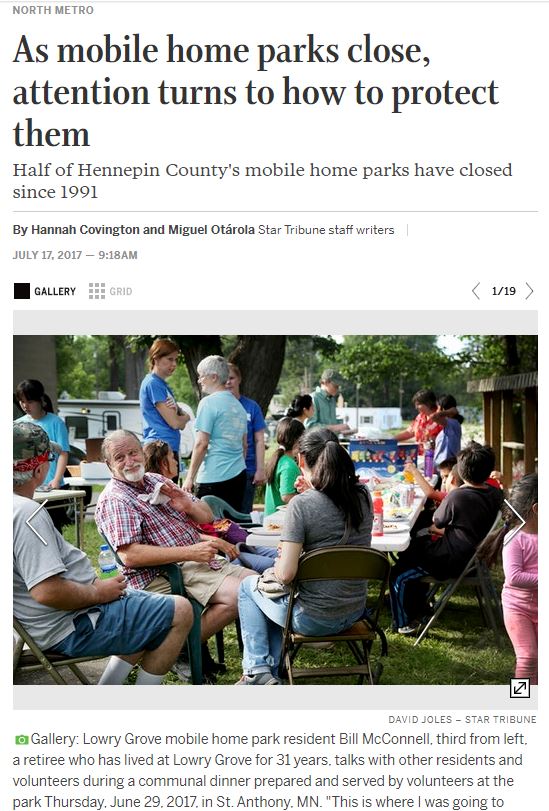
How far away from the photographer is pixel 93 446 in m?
10.7

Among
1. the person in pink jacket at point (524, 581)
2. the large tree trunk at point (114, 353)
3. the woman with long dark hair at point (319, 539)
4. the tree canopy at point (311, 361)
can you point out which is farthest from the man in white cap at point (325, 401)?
the large tree trunk at point (114, 353)

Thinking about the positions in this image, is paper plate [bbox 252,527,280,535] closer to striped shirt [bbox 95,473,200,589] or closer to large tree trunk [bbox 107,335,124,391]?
striped shirt [bbox 95,473,200,589]

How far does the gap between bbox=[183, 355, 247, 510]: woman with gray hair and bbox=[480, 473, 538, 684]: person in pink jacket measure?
2.50 meters

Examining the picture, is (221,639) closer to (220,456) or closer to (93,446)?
(220,456)

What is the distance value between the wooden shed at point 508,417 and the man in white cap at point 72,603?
199 inches

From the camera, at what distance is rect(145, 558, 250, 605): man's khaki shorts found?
388cm

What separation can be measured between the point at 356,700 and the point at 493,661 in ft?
5.65

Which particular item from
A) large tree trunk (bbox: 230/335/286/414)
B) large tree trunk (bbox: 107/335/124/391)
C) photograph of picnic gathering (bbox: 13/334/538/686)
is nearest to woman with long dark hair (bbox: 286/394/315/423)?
photograph of picnic gathering (bbox: 13/334/538/686)

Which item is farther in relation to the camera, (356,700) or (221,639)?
(221,639)
